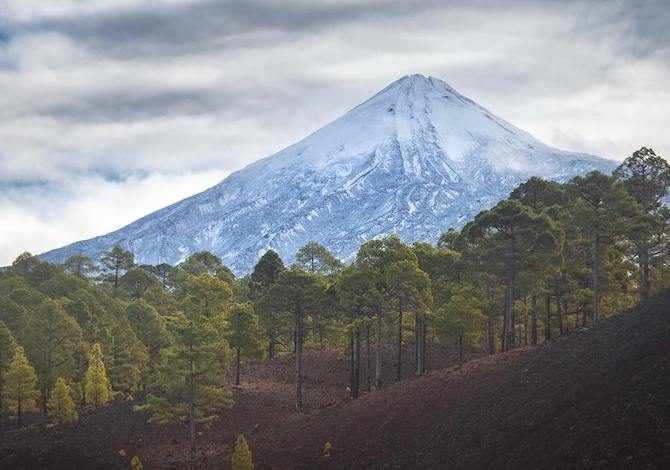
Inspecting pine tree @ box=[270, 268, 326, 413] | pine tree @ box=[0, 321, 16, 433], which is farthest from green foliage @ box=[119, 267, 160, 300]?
pine tree @ box=[270, 268, 326, 413]

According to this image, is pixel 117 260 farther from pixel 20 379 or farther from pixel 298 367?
pixel 298 367

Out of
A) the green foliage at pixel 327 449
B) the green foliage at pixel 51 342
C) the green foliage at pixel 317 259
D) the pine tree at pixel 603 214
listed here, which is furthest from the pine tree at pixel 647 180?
the green foliage at pixel 51 342

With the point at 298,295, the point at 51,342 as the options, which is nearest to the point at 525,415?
the point at 298,295

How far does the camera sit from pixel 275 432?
123ft

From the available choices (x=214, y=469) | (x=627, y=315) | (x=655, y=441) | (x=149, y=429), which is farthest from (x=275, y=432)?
(x=655, y=441)

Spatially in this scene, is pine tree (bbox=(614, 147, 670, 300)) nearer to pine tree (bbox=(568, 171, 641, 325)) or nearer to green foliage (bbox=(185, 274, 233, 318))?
pine tree (bbox=(568, 171, 641, 325))

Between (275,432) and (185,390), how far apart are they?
587 cm

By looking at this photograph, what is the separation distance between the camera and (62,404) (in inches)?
1777

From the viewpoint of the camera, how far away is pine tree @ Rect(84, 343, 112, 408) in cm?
4716

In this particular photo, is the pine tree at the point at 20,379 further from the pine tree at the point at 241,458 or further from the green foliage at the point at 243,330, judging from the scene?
the pine tree at the point at 241,458

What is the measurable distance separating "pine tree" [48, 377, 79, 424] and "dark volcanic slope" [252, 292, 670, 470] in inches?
633

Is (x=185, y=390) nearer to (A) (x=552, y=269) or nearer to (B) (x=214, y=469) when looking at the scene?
(B) (x=214, y=469)

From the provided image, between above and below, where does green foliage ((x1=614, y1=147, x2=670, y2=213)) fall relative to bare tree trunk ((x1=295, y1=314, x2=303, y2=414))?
above

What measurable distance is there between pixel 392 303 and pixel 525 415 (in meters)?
15.7
